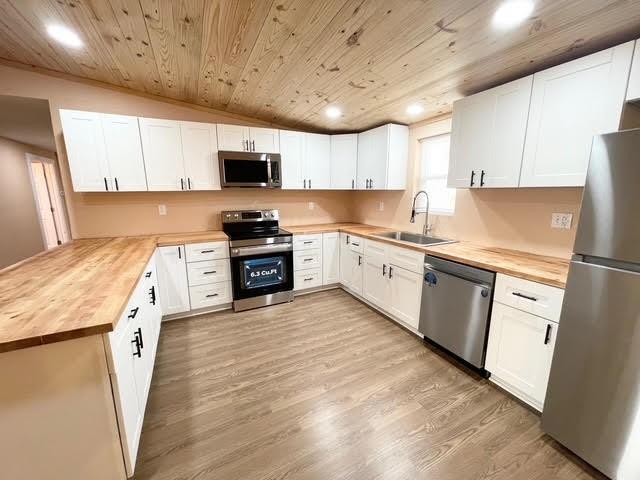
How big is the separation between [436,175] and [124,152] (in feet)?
11.2

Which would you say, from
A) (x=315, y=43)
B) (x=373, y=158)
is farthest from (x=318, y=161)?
(x=315, y=43)

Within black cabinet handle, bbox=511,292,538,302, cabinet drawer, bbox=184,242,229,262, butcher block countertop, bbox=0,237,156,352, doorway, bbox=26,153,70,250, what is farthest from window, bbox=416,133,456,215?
doorway, bbox=26,153,70,250

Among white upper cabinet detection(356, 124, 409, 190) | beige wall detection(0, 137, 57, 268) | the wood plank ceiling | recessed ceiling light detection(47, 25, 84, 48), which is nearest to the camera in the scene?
the wood plank ceiling

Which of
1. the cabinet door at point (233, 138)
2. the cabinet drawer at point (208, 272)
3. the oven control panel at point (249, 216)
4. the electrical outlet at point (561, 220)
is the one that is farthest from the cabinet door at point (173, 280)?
the electrical outlet at point (561, 220)

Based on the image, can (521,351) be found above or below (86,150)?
below

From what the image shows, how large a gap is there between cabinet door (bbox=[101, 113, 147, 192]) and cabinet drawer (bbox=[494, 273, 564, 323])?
346cm

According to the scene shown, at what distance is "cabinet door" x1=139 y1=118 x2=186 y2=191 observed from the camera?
2791mm

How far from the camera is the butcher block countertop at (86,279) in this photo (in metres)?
1.02

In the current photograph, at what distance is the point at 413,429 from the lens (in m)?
1.62

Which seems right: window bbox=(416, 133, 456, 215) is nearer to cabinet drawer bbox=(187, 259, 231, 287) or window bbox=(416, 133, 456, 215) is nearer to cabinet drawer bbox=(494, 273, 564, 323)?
cabinet drawer bbox=(494, 273, 564, 323)

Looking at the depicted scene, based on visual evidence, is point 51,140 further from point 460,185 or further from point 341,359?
point 460,185

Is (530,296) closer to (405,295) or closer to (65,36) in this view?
(405,295)

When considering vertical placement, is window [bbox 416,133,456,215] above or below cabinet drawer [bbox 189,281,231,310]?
above

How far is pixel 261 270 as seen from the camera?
3.24 metres
